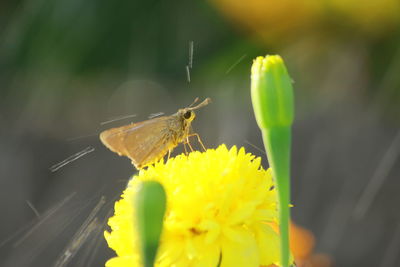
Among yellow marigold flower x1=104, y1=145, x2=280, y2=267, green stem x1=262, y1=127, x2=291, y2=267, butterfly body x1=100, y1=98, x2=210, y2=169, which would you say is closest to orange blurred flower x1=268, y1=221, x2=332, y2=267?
butterfly body x1=100, y1=98, x2=210, y2=169

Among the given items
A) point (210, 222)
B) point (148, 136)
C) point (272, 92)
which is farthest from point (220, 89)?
point (272, 92)

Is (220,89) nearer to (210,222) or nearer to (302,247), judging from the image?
(302,247)

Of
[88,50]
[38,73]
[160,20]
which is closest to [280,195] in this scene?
[160,20]

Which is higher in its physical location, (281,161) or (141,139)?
(281,161)

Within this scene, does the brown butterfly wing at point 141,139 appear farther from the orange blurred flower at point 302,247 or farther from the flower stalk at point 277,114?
the orange blurred flower at point 302,247

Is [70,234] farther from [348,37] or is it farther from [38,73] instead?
[348,37]

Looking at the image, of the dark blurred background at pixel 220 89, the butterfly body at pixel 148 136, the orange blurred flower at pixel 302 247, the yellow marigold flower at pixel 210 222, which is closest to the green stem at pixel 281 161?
the yellow marigold flower at pixel 210 222

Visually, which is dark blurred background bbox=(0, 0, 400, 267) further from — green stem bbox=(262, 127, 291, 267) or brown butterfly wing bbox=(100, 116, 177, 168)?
green stem bbox=(262, 127, 291, 267)
